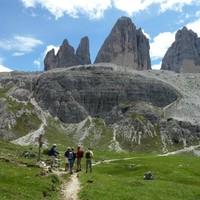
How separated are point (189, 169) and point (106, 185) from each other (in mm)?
37956

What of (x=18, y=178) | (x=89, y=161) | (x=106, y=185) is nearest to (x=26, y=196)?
(x=18, y=178)

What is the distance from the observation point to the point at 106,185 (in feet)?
160

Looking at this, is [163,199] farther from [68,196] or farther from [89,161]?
[89,161]

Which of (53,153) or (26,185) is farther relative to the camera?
(53,153)

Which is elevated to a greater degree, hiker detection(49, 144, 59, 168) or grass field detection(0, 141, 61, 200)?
hiker detection(49, 144, 59, 168)

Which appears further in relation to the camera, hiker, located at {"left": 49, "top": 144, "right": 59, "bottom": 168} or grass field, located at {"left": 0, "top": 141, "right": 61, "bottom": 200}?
hiker, located at {"left": 49, "top": 144, "right": 59, "bottom": 168}

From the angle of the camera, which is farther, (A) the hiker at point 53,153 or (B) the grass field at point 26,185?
(A) the hiker at point 53,153

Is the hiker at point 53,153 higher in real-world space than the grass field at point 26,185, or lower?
higher

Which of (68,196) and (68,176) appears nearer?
(68,196)

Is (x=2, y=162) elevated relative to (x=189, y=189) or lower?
elevated

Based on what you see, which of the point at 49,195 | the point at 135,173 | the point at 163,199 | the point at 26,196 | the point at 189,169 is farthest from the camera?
the point at 189,169

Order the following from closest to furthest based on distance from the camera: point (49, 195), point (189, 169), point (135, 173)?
point (49, 195) < point (135, 173) < point (189, 169)

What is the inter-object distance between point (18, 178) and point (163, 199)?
45.2ft

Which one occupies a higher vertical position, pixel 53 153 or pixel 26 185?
pixel 53 153
